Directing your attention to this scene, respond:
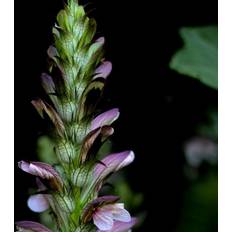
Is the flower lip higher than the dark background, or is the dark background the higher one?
the dark background

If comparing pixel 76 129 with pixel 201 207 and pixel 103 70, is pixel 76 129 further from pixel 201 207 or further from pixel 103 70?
pixel 201 207

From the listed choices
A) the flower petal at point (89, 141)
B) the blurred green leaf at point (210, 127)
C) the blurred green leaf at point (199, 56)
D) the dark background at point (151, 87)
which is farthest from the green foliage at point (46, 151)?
the blurred green leaf at point (210, 127)

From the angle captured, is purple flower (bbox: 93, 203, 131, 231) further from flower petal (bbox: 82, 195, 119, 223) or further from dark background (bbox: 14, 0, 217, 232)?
dark background (bbox: 14, 0, 217, 232)

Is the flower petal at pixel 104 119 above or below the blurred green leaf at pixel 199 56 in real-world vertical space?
below

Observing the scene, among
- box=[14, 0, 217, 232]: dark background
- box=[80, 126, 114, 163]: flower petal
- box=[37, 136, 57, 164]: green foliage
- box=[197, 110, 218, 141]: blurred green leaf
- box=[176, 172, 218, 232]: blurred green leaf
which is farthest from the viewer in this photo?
box=[197, 110, 218, 141]: blurred green leaf

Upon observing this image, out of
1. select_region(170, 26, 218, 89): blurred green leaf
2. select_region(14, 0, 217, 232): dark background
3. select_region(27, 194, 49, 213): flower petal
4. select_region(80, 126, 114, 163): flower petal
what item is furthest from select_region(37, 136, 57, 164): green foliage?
select_region(80, 126, 114, 163): flower petal

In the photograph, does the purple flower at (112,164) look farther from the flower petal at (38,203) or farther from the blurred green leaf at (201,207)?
the blurred green leaf at (201,207)
